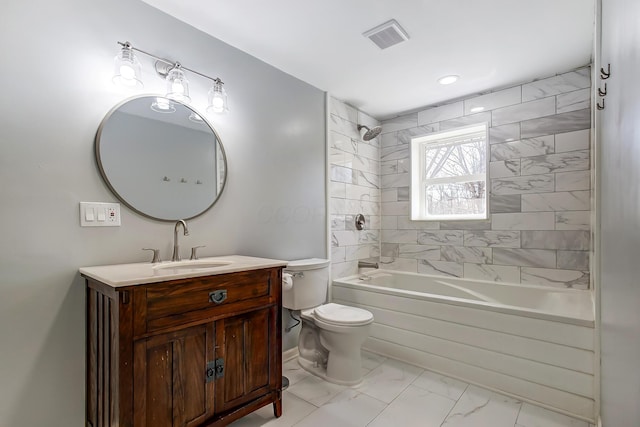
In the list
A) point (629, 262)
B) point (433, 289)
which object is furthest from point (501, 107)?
point (629, 262)

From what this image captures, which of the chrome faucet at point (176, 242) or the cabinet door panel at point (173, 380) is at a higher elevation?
the chrome faucet at point (176, 242)

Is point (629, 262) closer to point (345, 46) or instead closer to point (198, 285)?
point (198, 285)

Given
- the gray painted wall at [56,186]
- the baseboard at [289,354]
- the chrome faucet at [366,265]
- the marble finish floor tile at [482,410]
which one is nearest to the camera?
the gray painted wall at [56,186]

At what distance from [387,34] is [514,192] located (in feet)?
6.04

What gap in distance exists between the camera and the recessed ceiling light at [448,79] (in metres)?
2.61

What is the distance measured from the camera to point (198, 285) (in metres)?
1.38

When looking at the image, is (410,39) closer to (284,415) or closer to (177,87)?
(177,87)

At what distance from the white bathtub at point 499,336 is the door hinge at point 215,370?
1.47m

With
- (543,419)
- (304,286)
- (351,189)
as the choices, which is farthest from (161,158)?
(543,419)

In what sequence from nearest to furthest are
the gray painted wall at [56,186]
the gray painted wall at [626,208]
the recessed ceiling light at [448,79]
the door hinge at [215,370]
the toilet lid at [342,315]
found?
the gray painted wall at [626,208]
the gray painted wall at [56,186]
the door hinge at [215,370]
the toilet lid at [342,315]
the recessed ceiling light at [448,79]

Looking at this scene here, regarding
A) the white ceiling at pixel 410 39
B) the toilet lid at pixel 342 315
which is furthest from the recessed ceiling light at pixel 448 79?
the toilet lid at pixel 342 315

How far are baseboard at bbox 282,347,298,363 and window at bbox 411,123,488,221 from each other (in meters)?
1.91

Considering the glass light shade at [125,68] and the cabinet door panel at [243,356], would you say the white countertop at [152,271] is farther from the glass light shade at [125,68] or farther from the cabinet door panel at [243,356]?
the glass light shade at [125,68]

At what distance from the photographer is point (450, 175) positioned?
3.27 metres
